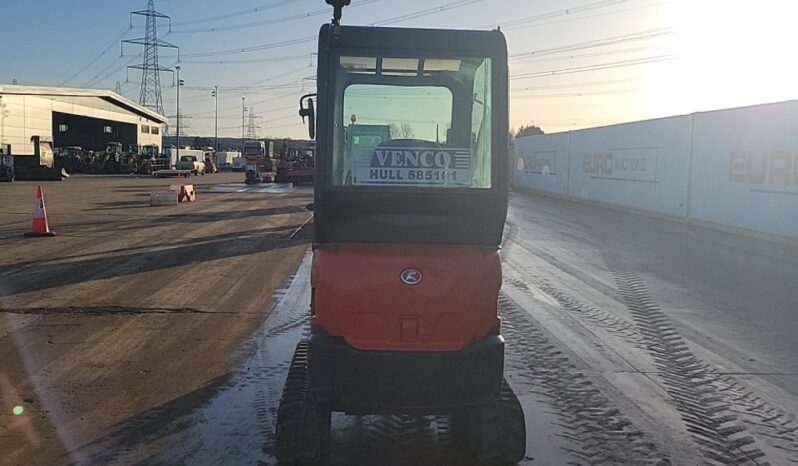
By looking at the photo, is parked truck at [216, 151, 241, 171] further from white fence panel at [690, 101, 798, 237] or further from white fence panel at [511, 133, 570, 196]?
white fence panel at [690, 101, 798, 237]

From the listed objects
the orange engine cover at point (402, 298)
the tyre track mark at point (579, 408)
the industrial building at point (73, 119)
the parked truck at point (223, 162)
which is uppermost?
the industrial building at point (73, 119)

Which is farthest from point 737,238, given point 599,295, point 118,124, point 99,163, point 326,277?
point 118,124

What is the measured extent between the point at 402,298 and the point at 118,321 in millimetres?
5808

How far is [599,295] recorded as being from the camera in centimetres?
1180

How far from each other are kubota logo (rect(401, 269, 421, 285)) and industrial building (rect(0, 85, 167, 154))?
211 ft

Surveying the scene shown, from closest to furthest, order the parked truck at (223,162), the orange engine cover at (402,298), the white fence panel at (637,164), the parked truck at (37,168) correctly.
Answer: the orange engine cover at (402,298)
the white fence panel at (637,164)
the parked truck at (37,168)
the parked truck at (223,162)

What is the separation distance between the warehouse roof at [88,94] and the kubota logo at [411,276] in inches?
2531

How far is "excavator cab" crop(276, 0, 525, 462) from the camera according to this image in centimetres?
476

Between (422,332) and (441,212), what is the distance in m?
0.79

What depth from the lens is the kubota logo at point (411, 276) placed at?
4707mm

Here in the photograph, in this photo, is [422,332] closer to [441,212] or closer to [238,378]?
[441,212]

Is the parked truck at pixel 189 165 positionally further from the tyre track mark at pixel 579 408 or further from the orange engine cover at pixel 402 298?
the orange engine cover at pixel 402 298

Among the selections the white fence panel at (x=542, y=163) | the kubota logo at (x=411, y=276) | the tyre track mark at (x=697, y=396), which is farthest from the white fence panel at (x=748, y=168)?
the kubota logo at (x=411, y=276)

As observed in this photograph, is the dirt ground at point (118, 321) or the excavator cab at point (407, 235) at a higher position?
the excavator cab at point (407, 235)
